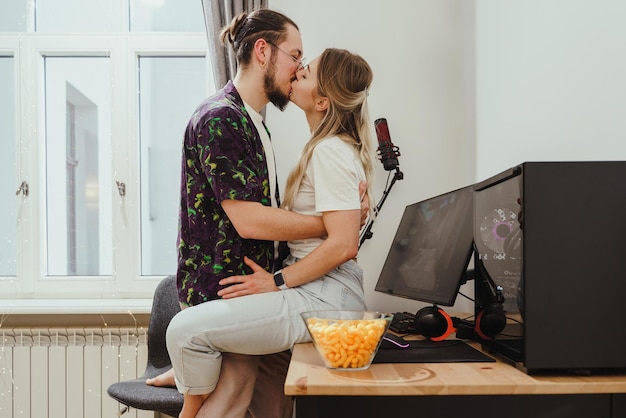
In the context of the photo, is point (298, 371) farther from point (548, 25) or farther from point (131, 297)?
point (131, 297)

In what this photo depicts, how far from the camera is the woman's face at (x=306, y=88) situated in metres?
1.72

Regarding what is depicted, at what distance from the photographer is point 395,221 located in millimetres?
2531

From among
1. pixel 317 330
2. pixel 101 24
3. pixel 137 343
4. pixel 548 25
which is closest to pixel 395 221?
pixel 548 25

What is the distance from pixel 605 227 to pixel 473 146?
1.52 metres

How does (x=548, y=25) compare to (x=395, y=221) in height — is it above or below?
above

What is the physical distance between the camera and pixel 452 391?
0.94 meters

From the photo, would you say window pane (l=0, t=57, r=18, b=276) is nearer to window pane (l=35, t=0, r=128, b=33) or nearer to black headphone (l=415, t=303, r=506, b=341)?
window pane (l=35, t=0, r=128, b=33)

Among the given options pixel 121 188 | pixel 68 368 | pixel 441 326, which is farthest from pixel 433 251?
pixel 68 368

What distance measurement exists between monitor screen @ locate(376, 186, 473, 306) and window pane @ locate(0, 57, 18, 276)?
1.95 metres

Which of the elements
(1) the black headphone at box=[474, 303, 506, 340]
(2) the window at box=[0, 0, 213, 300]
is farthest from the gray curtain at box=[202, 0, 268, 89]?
(1) the black headphone at box=[474, 303, 506, 340]

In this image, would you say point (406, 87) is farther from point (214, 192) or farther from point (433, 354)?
point (433, 354)

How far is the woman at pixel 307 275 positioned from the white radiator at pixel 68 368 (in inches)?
54.6

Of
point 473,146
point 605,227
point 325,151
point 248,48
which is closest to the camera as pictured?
point 605,227

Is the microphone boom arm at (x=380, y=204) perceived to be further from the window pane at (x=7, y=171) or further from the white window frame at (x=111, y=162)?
the window pane at (x=7, y=171)
